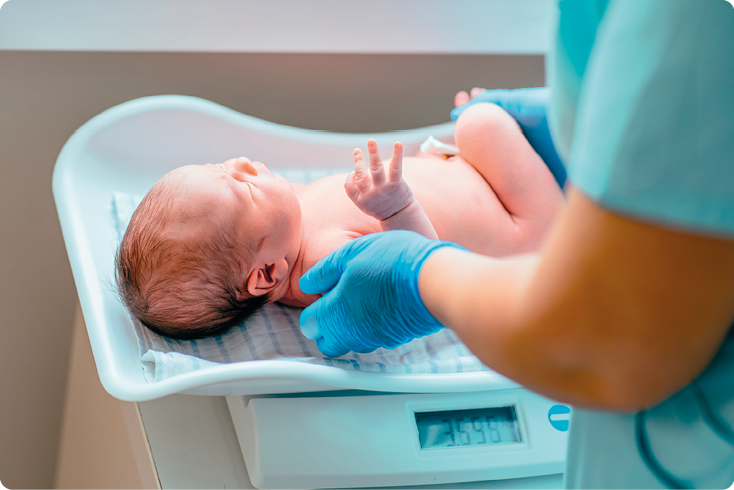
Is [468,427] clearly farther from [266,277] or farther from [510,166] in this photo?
[510,166]

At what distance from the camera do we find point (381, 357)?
942 millimetres

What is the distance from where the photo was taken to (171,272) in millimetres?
824

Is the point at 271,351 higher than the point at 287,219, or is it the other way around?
the point at 287,219

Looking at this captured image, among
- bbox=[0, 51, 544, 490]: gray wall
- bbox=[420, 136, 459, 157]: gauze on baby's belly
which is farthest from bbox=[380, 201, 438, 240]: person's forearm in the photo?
bbox=[0, 51, 544, 490]: gray wall

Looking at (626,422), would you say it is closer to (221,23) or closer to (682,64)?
(682,64)

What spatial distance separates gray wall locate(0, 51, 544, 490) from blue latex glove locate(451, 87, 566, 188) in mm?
367

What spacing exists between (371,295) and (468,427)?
355mm

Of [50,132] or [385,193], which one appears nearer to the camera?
[385,193]

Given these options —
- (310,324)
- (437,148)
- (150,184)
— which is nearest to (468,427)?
(310,324)

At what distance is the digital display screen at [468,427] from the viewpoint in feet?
2.75

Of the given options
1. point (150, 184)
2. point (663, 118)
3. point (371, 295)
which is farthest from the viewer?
point (150, 184)

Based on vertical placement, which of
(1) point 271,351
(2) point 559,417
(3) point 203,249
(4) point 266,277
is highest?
(3) point 203,249

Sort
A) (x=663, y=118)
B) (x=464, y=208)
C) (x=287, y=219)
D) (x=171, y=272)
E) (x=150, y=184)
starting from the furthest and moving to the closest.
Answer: (x=150, y=184) → (x=464, y=208) → (x=287, y=219) → (x=171, y=272) → (x=663, y=118)

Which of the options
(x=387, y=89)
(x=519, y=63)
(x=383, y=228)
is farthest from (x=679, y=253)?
(x=519, y=63)
